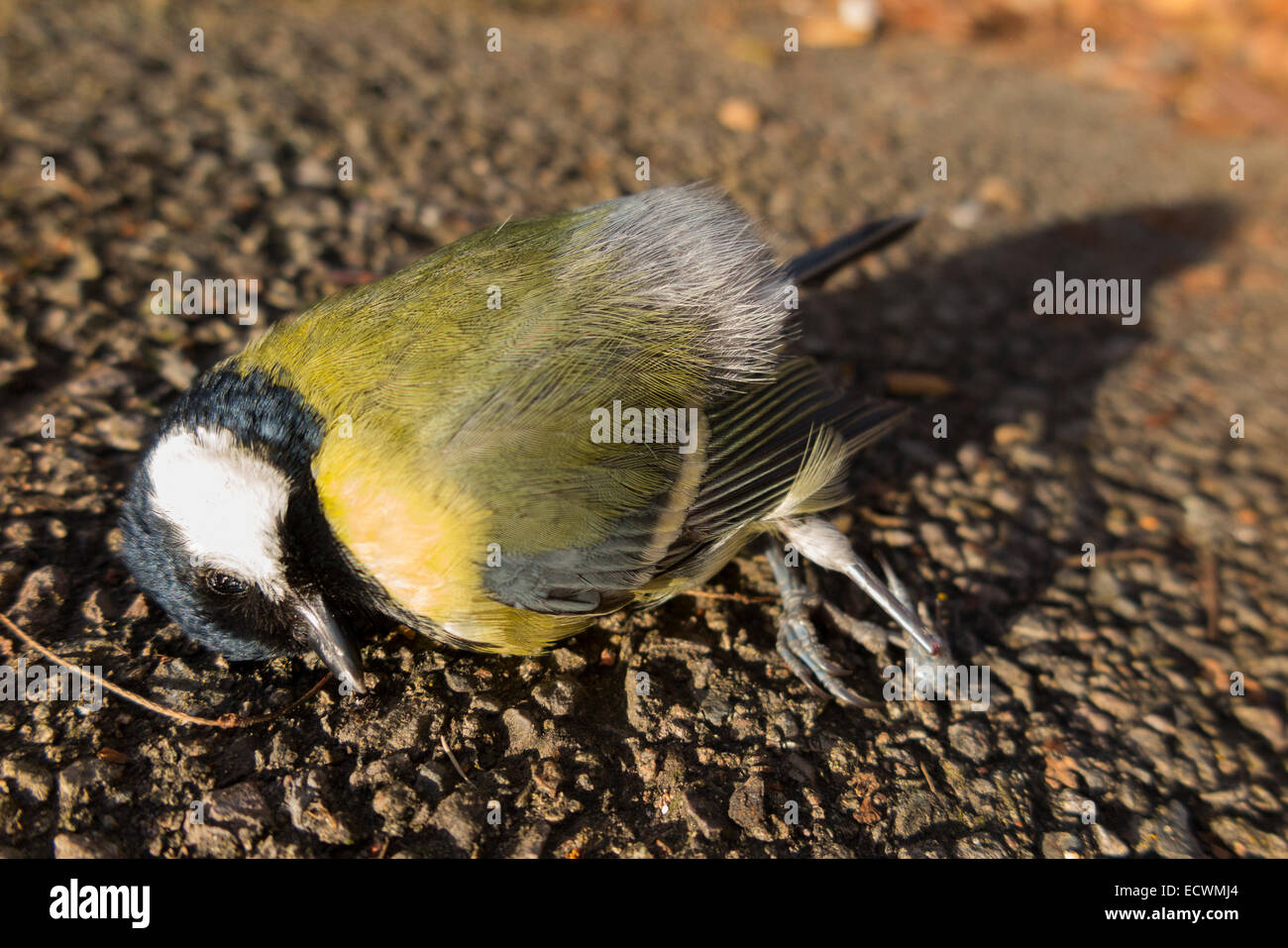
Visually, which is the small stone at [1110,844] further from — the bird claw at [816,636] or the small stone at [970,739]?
the bird claw at [816,636]

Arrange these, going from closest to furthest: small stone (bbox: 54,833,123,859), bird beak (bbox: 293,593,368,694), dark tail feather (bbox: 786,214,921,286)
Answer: small stone (bbox: 54,833,123,859) → bird beak (bbox: 293,593,368,694) → dark tail feather (bbox: 786,214,921,286)

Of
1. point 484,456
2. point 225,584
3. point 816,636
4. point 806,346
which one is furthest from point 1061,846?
point 225,584

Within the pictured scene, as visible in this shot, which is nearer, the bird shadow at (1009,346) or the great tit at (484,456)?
the great tit at (484,456)

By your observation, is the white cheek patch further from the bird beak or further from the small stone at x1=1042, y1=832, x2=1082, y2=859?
the small stone at x1=1042, y1=832, x2=1082, y2=859

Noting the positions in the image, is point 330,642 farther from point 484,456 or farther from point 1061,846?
point 1061,846

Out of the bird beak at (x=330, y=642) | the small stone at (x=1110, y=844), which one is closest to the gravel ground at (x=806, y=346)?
the small stone at (x=1110, y=844)

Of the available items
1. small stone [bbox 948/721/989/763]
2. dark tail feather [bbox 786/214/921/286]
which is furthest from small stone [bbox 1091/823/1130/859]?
dark tail feather [bbox 786/214/921/286]

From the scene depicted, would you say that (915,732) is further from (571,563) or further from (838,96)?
(838,96)

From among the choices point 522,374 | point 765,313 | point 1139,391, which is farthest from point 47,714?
point 1139,391
